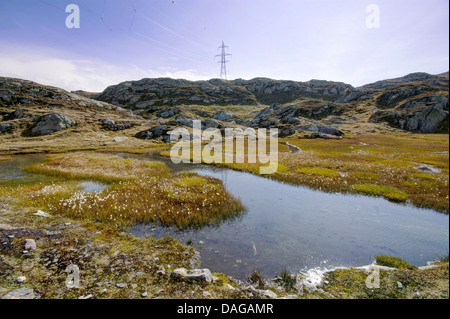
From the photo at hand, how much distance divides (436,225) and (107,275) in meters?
18.2

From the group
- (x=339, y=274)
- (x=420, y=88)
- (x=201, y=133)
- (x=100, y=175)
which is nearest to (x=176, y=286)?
(x=339, y=274)

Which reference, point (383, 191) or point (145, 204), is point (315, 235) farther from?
point (145, 204)

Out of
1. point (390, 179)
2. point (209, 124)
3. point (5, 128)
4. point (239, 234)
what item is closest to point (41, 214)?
point (239, 234)

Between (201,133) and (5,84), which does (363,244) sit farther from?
(5,84)

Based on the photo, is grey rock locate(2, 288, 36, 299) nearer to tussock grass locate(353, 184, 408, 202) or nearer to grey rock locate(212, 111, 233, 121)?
tussock grass locate(353, 184, 408, 202)

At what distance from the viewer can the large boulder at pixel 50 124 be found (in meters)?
81.9

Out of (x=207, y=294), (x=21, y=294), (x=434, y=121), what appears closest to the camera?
(x=21, y=294)

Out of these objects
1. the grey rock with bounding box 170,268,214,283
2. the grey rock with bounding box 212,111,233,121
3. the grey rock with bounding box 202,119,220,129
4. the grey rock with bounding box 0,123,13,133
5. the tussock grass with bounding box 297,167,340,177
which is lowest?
the grey rock with bounding box 170,268,214,283

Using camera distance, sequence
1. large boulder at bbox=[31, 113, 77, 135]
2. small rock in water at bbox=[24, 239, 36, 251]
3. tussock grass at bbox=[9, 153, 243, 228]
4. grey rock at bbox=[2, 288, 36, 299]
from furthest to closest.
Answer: large boulder at bbox=[31, 113, 77, 135] < tussock grass at bbox=[9, 153, 243, 228] < small rock in water at bbox=[24, 239, 36, 251] < grey rock at bbox=[2, 288, 36, 299]

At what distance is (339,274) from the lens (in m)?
8.26

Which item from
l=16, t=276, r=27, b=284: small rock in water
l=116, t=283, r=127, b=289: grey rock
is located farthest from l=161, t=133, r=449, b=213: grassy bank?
l=16, t=276, r=27, b=284: small rock in water

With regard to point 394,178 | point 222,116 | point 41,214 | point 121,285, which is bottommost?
point 121,285

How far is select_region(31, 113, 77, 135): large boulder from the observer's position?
81887 mm

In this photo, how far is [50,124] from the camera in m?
84.4
